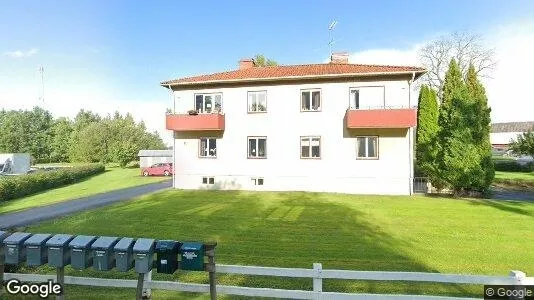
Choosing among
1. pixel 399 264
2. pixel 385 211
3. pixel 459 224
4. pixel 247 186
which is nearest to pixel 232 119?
pixel 247 186

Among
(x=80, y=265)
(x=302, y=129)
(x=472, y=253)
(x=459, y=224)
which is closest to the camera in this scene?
(x=80, y=265)

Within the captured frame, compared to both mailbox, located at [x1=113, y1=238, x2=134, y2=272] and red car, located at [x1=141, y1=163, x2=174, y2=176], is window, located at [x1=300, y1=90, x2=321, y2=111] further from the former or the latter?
red car, located at [x1=141, y1=163, x2=174, y2=176]

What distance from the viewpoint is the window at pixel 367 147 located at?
2114 centimetres

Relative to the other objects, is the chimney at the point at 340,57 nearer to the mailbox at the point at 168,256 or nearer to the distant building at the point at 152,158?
the mailbox at the point at 168,256

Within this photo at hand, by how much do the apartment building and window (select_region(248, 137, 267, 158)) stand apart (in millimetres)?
66

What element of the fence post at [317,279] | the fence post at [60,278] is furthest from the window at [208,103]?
the fence post at [317,279]

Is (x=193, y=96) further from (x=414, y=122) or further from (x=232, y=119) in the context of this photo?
(x=414, y=122)

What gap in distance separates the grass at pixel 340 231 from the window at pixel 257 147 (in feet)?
12.4

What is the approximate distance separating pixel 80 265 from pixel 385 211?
13.2 m

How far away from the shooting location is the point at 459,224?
41.9 feet

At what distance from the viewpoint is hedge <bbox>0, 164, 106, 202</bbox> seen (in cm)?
2198

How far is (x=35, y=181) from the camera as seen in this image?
25.6 meters

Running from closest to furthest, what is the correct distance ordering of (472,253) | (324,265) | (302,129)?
(324,265) < (472,253) < (302,129)

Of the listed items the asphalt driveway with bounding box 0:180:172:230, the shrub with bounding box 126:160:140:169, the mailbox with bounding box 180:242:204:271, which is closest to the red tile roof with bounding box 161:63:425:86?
the asphalt driveway with bounding box 0:180:172:230
